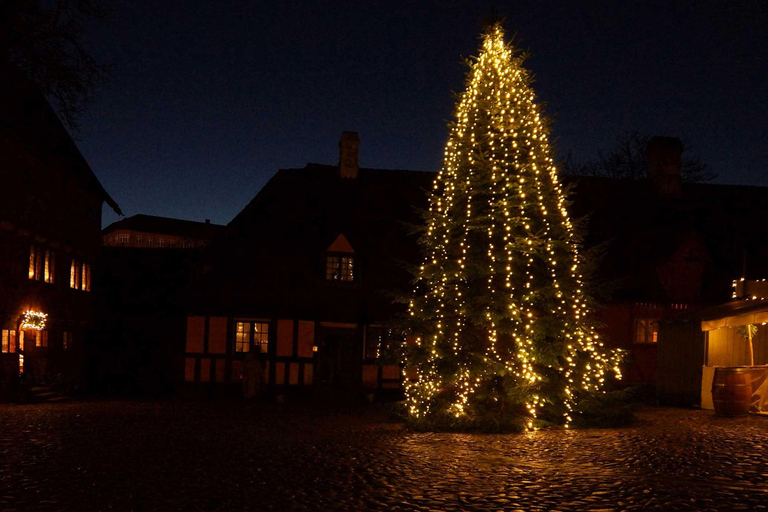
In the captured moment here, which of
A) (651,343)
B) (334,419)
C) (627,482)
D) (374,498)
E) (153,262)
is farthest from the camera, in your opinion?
(153,262)

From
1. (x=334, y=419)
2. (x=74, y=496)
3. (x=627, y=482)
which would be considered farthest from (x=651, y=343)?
(x=74, y=496)

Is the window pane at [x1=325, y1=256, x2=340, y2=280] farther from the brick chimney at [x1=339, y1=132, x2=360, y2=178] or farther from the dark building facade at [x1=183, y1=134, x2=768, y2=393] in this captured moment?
the brick chimney at [x1=339, y1=132, x2=360, y2=178]

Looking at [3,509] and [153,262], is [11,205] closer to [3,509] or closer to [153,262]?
[153,262]

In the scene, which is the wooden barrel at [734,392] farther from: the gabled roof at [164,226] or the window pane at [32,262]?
the gabled roof at [164,226]

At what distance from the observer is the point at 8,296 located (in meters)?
23.0

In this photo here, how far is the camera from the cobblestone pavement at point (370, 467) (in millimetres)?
8852

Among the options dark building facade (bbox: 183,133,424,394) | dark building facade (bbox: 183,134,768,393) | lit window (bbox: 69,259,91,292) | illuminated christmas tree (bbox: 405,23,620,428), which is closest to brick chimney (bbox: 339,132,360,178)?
dark building facade (bbox: 183,134,768,393)

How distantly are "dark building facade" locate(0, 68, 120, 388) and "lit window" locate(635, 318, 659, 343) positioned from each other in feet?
60.2

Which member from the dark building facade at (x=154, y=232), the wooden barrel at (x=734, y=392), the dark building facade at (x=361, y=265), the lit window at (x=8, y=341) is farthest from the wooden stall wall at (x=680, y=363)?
the dark building facade at (x=154, y=232)

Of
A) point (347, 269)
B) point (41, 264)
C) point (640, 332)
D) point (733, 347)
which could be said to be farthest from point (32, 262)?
point (640, 332)

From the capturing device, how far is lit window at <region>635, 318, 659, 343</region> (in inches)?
1171

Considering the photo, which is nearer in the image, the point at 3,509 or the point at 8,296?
the point at 3,509

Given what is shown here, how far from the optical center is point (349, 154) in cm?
3170

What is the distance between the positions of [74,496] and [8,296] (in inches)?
609
